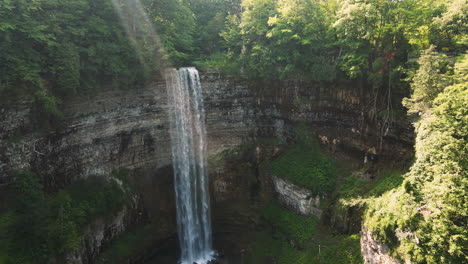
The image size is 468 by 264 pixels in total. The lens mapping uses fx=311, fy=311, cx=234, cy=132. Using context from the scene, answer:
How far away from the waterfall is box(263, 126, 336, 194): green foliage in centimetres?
559

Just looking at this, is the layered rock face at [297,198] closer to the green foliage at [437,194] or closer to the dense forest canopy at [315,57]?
the dense forest canopy at [315,57]

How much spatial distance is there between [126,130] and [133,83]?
125 inches

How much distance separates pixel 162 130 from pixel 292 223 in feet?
36.7

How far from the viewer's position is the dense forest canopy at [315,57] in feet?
39.7

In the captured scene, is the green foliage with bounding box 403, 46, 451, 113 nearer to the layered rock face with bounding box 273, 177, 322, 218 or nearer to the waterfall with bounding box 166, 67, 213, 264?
the layered rock face with bounding box 273, 177, 322, 218

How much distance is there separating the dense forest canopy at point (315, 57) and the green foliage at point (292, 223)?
4851 millimetres

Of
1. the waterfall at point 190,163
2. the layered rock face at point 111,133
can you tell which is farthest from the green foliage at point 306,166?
the waterfall at point 190,163

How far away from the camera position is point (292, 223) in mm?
21203

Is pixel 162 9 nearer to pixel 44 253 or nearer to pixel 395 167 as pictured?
pixel 44 253

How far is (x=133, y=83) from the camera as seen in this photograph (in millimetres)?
20562

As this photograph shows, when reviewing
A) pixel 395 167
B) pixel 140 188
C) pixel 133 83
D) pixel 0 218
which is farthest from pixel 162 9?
pixel 395 167

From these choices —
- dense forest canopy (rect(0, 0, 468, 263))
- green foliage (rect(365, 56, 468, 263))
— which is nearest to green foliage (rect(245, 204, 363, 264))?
dense forest canopy (rect(0, 0, 468, 263))

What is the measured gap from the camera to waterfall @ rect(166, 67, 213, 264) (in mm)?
22184

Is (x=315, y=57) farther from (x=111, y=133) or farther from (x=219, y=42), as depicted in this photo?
(x=111, y=133)
